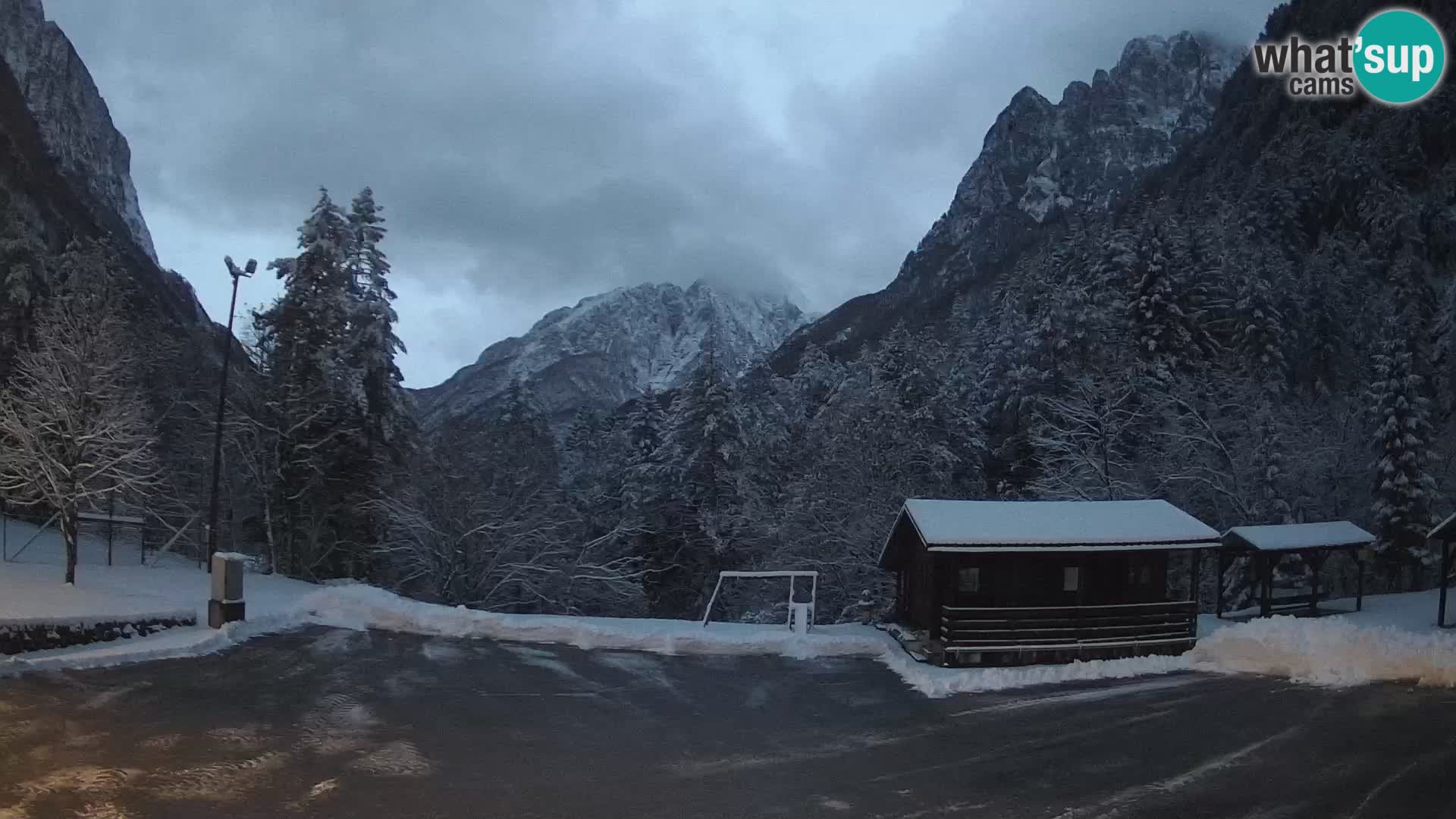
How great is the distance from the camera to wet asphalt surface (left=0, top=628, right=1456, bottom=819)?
9258mm

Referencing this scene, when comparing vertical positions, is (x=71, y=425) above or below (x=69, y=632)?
above

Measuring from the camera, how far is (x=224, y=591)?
19062 millimetres

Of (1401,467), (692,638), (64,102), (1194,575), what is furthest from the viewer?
(64,102)

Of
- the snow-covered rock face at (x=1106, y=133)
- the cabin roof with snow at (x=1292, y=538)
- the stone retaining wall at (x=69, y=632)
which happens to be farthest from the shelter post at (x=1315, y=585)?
the snow-covered rock face at (x=1106, y=133)

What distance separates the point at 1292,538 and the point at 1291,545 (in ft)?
1.99

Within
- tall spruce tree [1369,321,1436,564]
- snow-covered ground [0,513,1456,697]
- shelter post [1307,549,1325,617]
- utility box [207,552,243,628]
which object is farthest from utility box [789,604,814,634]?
tall spruce tree [1369,321,1436,564]

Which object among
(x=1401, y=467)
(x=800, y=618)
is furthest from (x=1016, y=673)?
(x=1401, y=467)

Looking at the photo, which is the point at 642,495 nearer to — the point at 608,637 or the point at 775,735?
the point at 608,637

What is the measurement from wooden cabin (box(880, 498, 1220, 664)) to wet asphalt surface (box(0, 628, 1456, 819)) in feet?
9.24

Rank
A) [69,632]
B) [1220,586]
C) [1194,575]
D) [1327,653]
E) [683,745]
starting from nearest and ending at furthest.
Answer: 1. [683,745]
2. [69,632]
3. [1327,653]
4. [1194,575]
5. [1220,586]

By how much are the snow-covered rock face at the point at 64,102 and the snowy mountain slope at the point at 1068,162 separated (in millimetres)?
100025

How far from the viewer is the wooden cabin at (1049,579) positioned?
1836 cm

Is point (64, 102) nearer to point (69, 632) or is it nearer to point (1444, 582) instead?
point (69, 632)

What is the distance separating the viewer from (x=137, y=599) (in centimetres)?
1964
